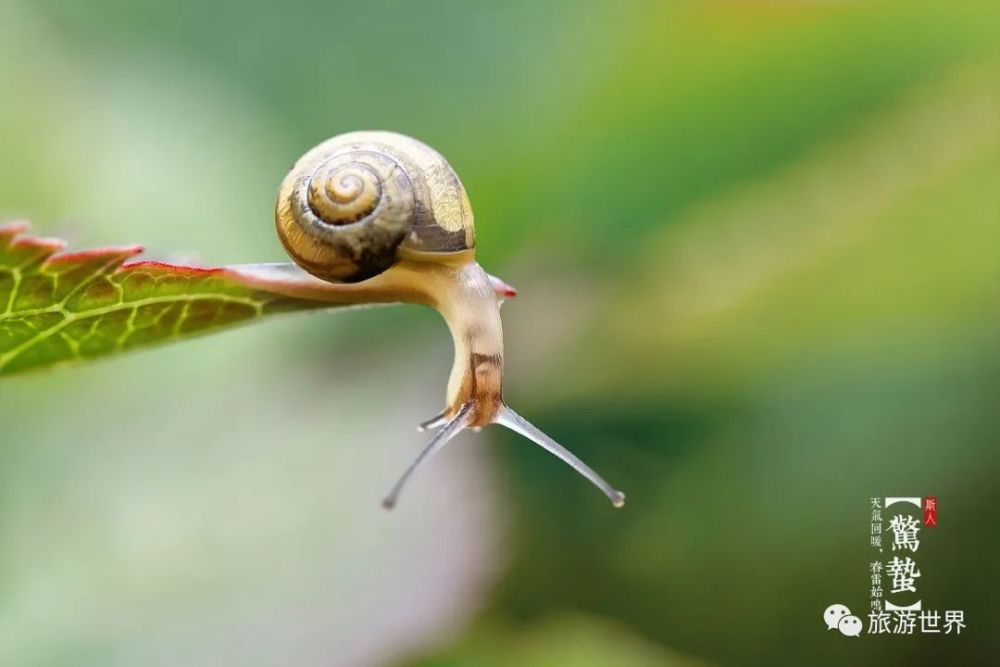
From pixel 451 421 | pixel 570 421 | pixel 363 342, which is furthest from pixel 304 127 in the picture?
pixel 451 421

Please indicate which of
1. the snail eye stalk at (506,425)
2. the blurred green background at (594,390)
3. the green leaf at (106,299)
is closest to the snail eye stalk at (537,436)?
the snail eye stalk at (506,425)

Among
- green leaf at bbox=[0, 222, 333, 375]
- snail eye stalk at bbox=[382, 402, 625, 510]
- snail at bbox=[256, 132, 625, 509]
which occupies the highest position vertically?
snail at bbox=[256, 132, 625, 509]

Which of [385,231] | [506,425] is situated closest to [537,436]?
[506,425]

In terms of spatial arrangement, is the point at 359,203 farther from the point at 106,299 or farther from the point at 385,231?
the point at 106,299

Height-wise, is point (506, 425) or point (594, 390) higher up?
point (594, 390)

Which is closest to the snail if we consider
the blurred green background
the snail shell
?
the snail shell

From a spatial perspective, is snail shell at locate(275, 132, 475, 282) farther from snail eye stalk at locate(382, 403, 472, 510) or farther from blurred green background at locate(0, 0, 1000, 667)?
blurred green background at locate(0, 0, 1000, 667)

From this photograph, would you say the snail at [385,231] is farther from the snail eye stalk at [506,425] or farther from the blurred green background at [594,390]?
the blurred green background at [594,390]
